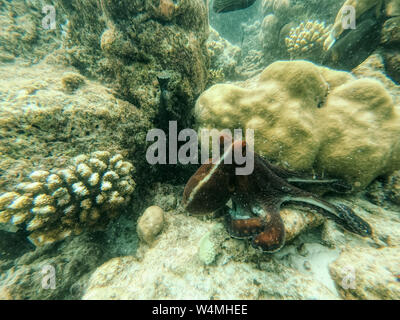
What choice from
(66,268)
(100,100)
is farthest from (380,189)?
(66,268)

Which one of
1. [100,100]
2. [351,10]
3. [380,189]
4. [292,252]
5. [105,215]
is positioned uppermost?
[351,10]

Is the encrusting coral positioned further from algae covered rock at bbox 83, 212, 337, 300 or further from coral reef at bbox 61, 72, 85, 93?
coral reef at bbox 61, 72, 85, 93

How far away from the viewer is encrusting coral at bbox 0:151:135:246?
1953mm

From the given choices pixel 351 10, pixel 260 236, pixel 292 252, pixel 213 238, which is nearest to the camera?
pixel 260 236

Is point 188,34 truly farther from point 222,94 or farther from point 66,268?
point 66,268

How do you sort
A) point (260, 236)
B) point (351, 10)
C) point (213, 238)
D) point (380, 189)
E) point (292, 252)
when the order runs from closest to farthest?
point (260, 236) → point (292, 252) → point (213, 238) → point (380, 189) → point (351, 10)

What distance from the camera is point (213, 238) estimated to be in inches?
85.8

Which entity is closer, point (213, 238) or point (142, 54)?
point (213, 238)

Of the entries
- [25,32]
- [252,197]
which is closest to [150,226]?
[252,197]

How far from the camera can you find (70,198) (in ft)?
7.08

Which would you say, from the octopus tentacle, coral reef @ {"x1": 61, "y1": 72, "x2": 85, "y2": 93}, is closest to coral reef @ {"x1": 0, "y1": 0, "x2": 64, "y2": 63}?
coral reef @ {"x1": 61, "y1": 72, "x2": 85, "y2": 93}

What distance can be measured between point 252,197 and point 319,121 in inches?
63.2

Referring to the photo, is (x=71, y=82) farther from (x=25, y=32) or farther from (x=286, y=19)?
(x=286, y=19)
